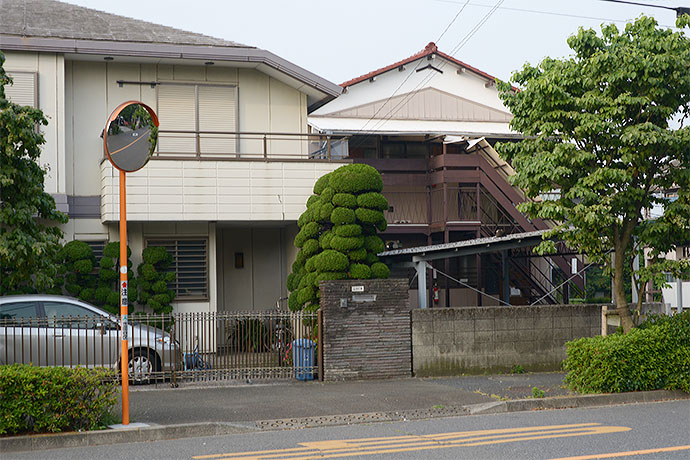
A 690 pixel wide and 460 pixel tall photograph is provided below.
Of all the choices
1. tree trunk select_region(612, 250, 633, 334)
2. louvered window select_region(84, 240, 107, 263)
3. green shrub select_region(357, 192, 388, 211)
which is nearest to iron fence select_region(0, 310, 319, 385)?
green shrub select_region(357, 192, 388, 211)

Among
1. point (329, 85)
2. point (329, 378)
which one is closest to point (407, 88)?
point (329, 85)

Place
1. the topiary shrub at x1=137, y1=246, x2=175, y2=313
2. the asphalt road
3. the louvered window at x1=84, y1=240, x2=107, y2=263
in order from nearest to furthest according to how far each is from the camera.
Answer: the asphalt road < the topiary shrub at x1=137, y1=246, x2=175, y2=313 < the louvered window at x1=84, y1=240, x2=107, y2=263

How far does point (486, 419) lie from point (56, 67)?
493 inches

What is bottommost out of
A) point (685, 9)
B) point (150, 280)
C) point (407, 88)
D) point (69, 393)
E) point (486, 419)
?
point (486, 419)

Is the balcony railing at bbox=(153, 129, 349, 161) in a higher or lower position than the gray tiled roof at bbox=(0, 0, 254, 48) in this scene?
lower

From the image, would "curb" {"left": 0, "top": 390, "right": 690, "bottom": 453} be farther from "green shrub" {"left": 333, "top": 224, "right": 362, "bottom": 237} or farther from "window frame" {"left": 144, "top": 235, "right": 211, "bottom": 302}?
"window frame" {"left": 144, "top": 235, "right": 211, "bottom": 302}

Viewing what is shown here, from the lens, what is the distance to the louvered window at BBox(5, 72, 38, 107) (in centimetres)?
1700

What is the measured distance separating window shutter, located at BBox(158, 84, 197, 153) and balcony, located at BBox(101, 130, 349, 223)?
0.11ft

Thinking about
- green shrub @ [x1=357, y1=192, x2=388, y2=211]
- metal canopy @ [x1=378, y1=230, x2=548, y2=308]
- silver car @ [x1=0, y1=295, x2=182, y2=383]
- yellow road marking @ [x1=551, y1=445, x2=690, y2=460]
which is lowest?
yellow road marking @ [x1=551, y1=445, x2=690, y2=460]

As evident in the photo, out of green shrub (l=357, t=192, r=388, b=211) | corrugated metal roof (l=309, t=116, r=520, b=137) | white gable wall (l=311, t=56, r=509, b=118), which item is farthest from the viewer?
white gable wall (l=311, t=56, r=509, b=118)

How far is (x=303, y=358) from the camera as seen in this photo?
46.0ft

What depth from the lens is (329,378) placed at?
13789mm

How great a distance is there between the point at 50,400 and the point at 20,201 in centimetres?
424

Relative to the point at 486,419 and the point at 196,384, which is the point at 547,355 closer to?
the point at 486,419
